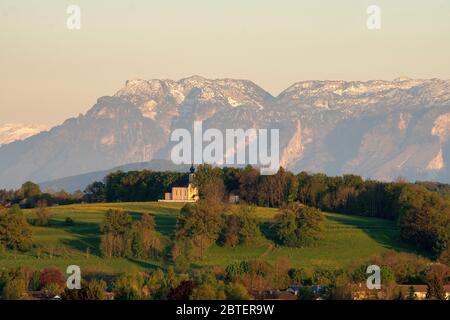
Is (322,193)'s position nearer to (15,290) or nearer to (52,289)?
(52,289)

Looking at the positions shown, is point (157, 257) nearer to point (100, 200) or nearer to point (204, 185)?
point (204, 185)

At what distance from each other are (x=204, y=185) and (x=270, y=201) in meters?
7.31

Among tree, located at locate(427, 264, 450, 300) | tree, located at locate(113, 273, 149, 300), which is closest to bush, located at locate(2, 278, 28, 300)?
tree, located at locate(113, 273, 149, 300)

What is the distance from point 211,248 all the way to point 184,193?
34.9m

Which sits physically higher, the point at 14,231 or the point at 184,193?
the point at 184,193

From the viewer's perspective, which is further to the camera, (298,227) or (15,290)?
(298,227)

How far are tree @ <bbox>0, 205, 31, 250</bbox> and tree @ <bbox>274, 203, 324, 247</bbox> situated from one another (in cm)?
1938

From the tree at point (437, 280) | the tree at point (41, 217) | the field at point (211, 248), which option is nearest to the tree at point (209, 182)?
the field at point (211, 248)

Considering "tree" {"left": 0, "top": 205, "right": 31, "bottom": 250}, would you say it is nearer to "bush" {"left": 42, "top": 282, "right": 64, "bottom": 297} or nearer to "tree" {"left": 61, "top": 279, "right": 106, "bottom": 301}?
"bush" {"left": 42, "top": 282, "right": 64, "bottom": 297}

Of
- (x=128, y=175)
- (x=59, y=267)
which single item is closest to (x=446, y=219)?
(x=59, y=267)

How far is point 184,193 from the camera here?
15725cm

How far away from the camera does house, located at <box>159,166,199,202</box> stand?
6142 inches

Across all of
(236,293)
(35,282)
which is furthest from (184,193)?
(236,293)

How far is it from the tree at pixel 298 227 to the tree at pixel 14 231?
19381mm
